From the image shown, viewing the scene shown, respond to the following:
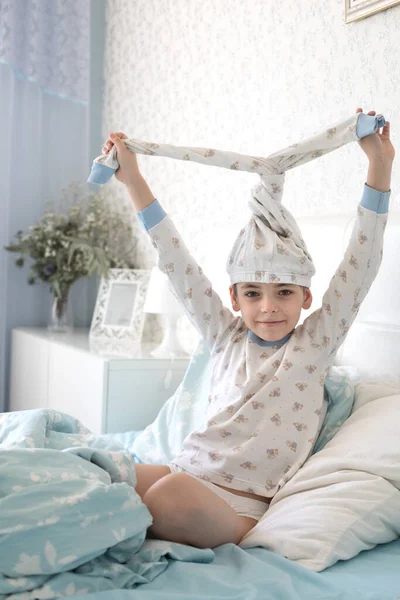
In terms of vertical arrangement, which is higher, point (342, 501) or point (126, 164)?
point (126, 164)

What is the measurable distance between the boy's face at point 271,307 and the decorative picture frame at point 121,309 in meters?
1.42

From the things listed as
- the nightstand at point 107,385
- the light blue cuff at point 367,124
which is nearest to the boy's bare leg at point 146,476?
the light blue cuff at point 367,124

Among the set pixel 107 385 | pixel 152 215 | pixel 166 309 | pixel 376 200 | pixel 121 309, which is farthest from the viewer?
pixel 121 309

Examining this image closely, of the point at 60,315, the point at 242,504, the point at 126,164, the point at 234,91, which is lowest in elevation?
the point at 242,504

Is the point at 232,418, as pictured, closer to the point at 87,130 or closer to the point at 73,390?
the point at 73,390

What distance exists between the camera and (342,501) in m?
1.25

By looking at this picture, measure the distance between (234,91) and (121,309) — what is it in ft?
3.57

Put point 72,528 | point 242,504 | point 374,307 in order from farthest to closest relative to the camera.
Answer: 1. point 374,307
2. point 242,504
3. point 72,528

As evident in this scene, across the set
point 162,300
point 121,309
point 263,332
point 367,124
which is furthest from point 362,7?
point 121,309

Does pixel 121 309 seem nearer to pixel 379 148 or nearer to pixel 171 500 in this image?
pixel 379 148

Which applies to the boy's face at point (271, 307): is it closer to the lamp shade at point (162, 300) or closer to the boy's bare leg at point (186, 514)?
the boy's bare leg at point (186, 514)

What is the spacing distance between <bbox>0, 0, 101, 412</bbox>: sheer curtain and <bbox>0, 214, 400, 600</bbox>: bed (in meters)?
2.18

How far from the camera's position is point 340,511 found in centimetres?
123

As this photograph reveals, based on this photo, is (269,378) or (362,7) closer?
(269,378)
